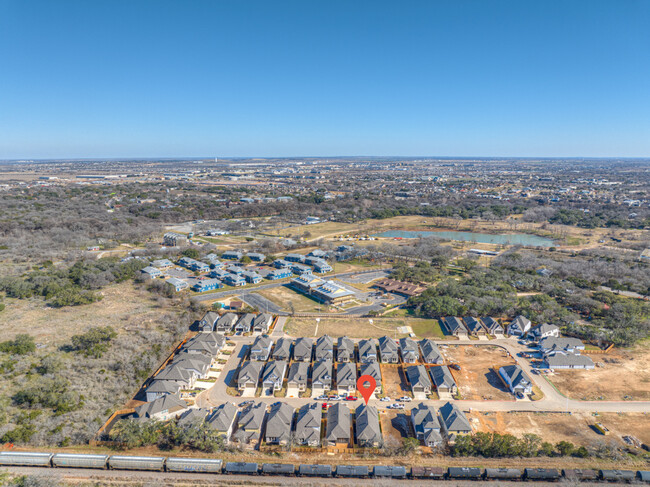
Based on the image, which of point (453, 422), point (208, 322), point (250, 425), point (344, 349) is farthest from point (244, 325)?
point (453, 422)

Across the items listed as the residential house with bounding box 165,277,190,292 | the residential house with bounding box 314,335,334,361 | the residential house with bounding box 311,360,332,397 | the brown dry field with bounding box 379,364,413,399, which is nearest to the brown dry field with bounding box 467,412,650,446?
the brown dry field with bounding box 379,364,413,399

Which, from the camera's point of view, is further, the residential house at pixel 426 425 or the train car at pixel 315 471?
the residential house at pixel 426 425

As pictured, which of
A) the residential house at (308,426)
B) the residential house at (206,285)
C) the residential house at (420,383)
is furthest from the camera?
the residential house at (206,285)

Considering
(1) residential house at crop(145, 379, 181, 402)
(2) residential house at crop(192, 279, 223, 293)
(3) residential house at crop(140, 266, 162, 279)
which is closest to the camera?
(1) residential house at crop(145, 379, 181, 402)

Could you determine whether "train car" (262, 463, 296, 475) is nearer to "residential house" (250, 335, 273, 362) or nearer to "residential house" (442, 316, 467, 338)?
"residential house" (250, 335, 273, 362)

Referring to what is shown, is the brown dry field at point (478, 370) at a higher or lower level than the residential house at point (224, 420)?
lower

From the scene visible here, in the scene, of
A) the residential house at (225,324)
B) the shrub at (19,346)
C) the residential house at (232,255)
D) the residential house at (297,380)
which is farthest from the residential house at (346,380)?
the residential house at (232,255)

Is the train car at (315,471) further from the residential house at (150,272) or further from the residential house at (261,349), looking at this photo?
the residential house at (150,272)
